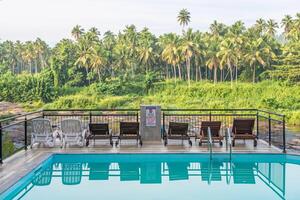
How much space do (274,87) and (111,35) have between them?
27.7 m

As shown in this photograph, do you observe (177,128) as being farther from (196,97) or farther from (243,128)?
(196,97)

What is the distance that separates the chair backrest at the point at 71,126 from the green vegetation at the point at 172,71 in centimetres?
3046

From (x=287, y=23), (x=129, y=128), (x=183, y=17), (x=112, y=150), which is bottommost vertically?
(x=112, y=150)

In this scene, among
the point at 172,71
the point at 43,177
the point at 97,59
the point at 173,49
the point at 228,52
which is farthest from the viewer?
the point at 172,71

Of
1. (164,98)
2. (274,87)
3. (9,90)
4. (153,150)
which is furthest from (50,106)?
(153,150)

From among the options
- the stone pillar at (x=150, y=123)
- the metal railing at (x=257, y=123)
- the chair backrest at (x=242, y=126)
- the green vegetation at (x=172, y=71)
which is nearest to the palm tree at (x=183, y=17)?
the green vegetation at (x=172, y=71)

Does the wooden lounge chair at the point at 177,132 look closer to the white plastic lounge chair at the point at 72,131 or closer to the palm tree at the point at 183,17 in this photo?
the white plastic lounge chair at the point at 72,131

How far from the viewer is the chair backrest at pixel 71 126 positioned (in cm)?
966

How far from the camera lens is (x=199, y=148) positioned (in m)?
9.76

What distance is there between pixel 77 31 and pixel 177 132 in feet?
169

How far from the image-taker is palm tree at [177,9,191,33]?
56.1 m

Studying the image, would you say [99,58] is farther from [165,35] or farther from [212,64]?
[212,64]

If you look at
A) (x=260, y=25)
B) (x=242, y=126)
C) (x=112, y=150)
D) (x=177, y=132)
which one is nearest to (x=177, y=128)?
(x=177, y=132)

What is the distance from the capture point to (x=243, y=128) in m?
10.0
